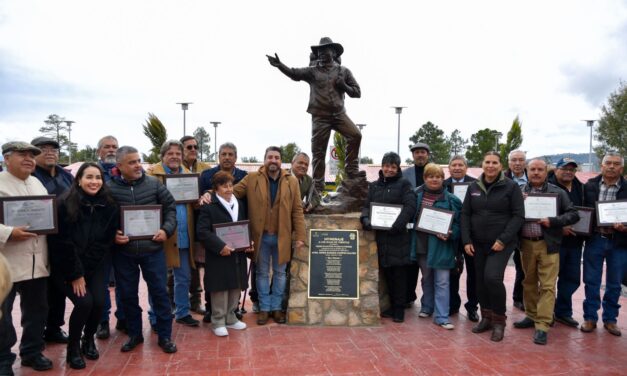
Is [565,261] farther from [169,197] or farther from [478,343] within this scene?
[169,197]

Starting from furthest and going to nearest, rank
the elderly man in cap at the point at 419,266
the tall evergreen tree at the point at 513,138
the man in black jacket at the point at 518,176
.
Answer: the tall evergreen tree at the point at 513,138, the man in black jacket at the point at 518,176, the elderly man in cap at the point at 419,266

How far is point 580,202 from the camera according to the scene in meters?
5.12

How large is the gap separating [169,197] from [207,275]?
97 centimetres

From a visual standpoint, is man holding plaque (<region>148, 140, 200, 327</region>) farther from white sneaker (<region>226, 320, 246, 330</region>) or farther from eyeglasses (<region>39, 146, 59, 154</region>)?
eyeglasses (<region>39, 146, 59, 154</region>)

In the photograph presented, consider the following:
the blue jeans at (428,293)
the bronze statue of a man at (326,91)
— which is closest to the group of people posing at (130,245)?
the bronze statue of a man at (326,91)

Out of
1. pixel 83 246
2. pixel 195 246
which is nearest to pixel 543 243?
pixel 195 246

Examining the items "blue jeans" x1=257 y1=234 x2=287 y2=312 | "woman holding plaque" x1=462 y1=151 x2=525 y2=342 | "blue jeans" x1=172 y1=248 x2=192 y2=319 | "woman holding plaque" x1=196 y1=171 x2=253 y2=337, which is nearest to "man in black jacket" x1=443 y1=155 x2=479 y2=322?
A: "woman holding plaque" x1=462 y1=151 x2=525 y2=342

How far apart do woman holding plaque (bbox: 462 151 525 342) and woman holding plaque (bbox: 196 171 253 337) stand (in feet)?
8.43

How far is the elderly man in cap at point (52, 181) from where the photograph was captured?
4.20 m

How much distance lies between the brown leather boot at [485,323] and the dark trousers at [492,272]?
4.4 inches

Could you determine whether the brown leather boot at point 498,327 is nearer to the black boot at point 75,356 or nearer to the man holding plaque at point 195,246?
the man holding plaque at point 195,246

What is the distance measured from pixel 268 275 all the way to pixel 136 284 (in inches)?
58.6

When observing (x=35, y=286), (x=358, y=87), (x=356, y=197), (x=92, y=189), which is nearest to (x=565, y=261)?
(x=356, y=197)

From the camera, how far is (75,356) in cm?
390
